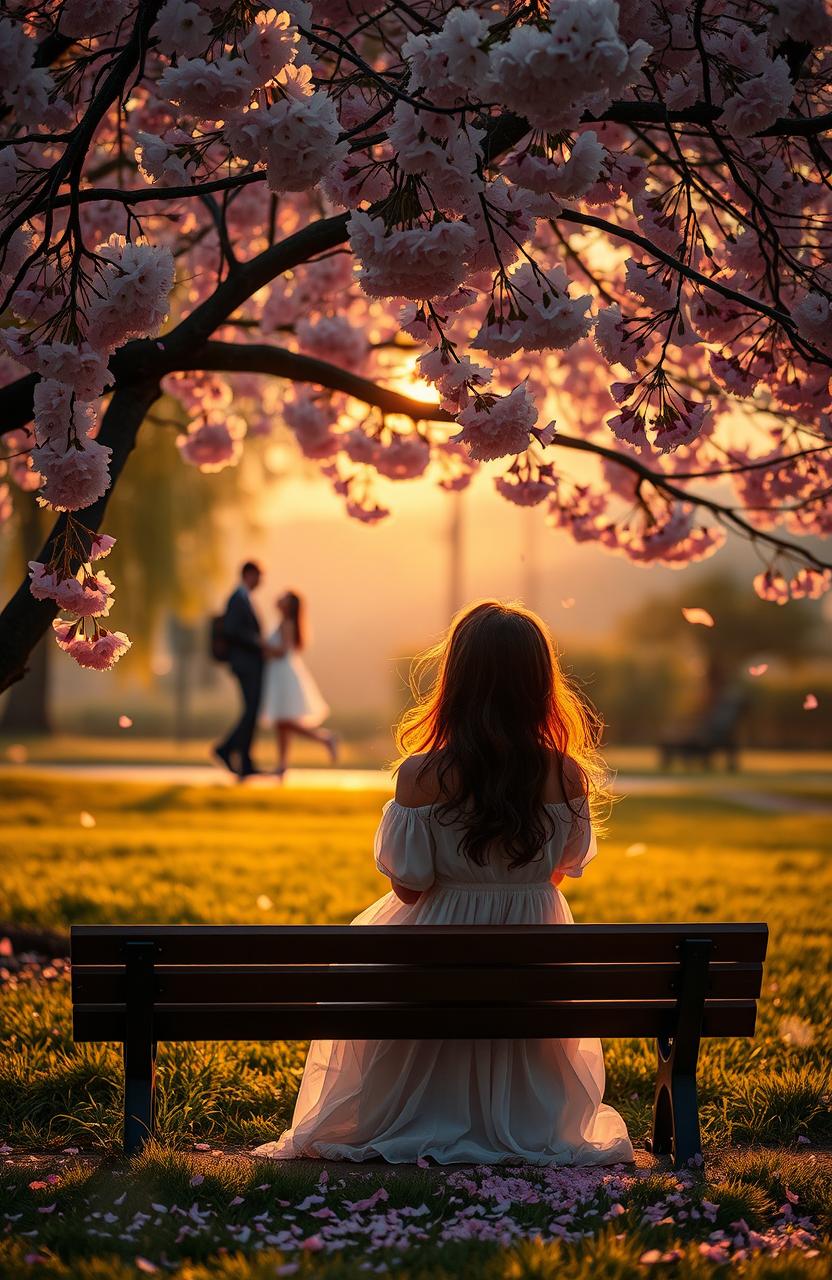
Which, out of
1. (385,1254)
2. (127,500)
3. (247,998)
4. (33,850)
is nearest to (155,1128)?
(247,998)

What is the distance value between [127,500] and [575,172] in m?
18.6

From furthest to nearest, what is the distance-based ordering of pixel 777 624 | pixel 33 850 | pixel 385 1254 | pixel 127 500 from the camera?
pixel 777 624 → pixel 127 500 → pixel 33 850 → pixel 385 1254

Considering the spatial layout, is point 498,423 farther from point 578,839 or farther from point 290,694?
point 290,694

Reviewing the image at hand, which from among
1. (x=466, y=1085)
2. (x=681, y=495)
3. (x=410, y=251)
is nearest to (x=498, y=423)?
(x=410, y=251)

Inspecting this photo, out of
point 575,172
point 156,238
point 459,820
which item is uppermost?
point 156,238

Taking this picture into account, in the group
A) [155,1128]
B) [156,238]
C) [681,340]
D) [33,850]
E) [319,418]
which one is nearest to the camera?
[155,1128]

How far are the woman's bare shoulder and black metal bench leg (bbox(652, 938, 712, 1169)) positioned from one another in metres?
0.74

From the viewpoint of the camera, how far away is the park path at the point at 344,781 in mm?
15102

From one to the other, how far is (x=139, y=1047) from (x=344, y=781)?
13280mm

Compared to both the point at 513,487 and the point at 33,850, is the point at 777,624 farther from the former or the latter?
the point at 513,487

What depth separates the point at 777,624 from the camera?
36844 mm

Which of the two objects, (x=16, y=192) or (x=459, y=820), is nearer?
(x=459, y=820)

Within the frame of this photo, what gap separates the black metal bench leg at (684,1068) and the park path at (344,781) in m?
9.90

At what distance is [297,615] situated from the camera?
14156 mm
